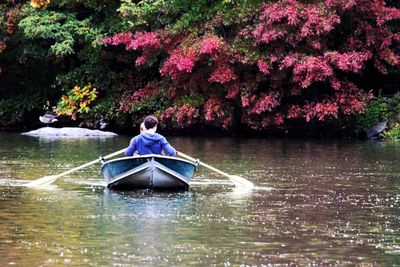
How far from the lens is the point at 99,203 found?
16.6 m

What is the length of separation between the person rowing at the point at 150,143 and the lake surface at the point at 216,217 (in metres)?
0.82

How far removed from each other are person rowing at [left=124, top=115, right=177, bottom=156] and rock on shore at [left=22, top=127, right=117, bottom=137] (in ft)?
58.9

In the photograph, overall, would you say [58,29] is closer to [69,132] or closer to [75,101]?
[75,101]

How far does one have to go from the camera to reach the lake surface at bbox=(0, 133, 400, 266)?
11.9 m

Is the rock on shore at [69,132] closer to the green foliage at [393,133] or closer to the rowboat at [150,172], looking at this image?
the green foliage at [393,133]

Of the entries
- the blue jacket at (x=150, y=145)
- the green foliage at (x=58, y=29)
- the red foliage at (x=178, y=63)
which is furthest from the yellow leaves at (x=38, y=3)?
the blue jacket at (x=150, y=145)

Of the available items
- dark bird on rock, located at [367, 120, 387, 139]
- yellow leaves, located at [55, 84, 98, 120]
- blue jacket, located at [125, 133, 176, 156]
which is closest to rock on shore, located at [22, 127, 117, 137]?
yellow leaves, located at [55, 84, 98, 120]

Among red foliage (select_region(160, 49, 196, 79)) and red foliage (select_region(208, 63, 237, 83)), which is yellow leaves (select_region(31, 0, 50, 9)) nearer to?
red foliage (select_region(160, 49, 196, 79))

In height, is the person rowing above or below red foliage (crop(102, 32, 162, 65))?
below

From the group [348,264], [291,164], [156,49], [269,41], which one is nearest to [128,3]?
[156,49]

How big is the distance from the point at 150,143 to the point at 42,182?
214cm

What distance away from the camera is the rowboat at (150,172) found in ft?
59.9

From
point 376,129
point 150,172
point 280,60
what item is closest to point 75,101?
point 280,60

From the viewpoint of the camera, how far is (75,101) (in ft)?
127
